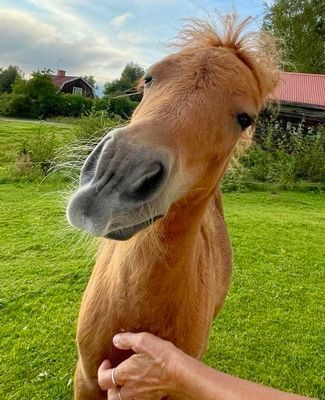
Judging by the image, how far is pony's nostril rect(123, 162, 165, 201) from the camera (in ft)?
4.03

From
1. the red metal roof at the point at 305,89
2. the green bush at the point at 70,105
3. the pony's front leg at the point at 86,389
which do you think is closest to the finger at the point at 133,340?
the pony's front leg at the point at 86,389

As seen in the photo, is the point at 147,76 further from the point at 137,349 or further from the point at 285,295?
the point at 285,295

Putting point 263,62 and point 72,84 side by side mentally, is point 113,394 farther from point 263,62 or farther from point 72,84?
point 72,84

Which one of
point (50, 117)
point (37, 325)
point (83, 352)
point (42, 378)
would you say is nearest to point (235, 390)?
point (83, 352)

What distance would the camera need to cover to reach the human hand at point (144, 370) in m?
1.69

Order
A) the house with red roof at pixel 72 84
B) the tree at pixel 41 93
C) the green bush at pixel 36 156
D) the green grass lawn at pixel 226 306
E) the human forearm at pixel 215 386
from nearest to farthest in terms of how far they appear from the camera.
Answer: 1. the human forearm at pixel 215 386
2. the green grass lawn at pixel 226 306
3. the green bush at pixel 36 156
4. the tree at pixel 41 93
5. the house with red roof at pixel 72 84

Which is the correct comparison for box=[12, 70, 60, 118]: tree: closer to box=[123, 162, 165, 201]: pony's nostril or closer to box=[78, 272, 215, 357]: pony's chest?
box=[78, 272, 215, 357]: pony's chest

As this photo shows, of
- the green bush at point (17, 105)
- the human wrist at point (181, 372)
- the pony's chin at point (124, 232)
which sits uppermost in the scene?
the green bush at point (17, 105)

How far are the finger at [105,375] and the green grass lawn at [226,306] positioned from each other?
564mm

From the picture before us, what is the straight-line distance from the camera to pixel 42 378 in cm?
325

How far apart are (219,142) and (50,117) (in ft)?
92.6

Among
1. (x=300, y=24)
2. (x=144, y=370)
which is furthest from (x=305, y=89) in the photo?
(x=144, y=370)

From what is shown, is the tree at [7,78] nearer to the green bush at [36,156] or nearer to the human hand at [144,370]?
the green bush at [36,156]

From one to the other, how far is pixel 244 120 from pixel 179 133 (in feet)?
1.32
